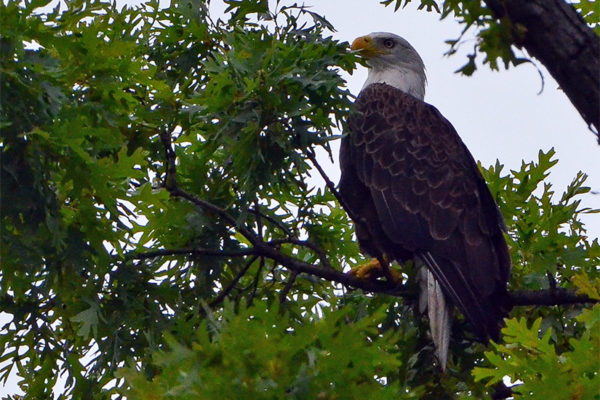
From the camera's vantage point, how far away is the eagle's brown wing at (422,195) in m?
5.88

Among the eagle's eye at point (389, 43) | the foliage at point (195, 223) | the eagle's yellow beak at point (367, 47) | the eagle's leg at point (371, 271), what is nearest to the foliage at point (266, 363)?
the foliage at point (195, 223)

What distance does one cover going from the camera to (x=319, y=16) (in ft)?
16.9

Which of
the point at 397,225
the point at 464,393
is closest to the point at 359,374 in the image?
the point at 464,393

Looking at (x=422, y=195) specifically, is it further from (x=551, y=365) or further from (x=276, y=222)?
(x=551, y=365)

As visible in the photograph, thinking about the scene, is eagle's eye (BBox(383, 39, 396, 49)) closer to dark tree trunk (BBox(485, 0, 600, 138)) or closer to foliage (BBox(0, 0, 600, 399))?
foliage (BBox(0, 0, 600, 399))

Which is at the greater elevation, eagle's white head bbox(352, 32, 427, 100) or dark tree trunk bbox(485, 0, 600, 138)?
eagle's white head bbox(352, 32, 427, 100)

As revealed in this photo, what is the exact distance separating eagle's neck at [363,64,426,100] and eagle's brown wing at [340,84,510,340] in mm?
620

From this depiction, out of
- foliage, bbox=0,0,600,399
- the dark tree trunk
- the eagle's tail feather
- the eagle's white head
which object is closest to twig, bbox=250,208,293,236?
foliage, bbox=0,0,600,399

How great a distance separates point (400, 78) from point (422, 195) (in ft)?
5.10

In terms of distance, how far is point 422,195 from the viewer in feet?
21.1

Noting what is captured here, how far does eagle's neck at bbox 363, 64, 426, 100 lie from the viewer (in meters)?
7.64

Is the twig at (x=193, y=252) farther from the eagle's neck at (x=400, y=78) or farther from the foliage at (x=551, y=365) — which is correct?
the eagle's neck at (x=400, y=78)

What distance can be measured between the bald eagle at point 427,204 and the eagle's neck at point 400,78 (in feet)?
1.52

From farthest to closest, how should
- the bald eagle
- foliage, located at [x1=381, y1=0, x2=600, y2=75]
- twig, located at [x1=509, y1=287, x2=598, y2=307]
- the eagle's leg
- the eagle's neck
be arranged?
the eagle's neck, the eagle's leg, the bald eagle, twig, located at [x1=509, y1=287, x2=598, y2=307], foliage, located at [x1=381, y1=0, x2=600, y2=75]
